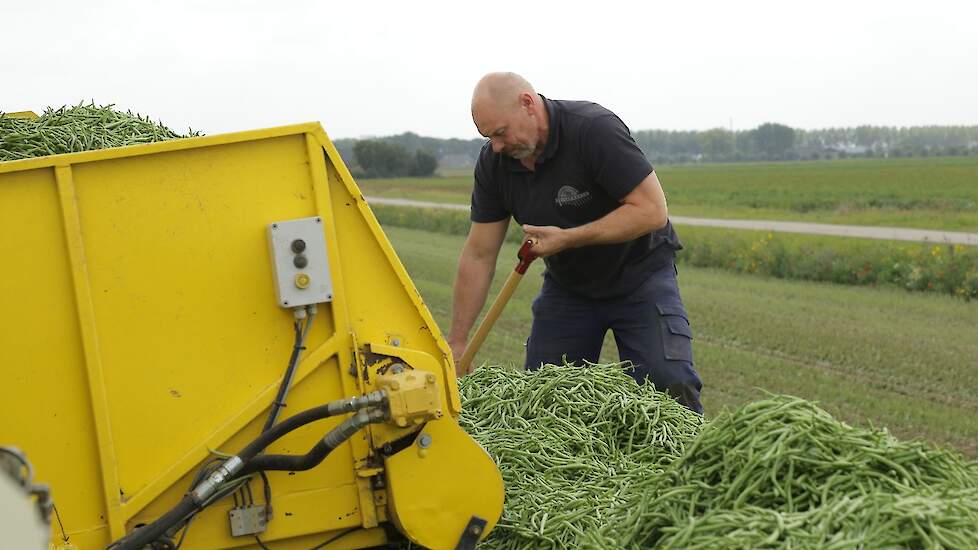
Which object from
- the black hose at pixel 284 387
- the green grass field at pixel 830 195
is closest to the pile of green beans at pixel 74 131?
the black hose at pixel 284 387

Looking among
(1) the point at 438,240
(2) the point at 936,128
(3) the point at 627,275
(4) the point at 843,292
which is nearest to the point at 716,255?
(4) the point at 843,292

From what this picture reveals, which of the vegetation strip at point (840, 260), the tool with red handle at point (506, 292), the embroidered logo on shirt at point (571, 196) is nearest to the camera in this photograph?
the tool with red handle at point (506, 292)

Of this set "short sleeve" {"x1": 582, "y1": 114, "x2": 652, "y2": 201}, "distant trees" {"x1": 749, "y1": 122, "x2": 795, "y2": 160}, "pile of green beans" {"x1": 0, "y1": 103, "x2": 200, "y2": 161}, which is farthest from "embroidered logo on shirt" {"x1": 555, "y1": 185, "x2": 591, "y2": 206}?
"distant trees" {"x1": 749, "y1": 122, "x2": 795, "y2": 160}

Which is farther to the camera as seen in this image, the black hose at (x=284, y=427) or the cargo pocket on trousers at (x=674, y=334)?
the cargo pocket on trousers at (x=674, y=334)

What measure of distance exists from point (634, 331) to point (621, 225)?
68 cm

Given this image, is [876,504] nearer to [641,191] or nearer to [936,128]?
[641,191]

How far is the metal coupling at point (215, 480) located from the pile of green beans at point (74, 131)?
136 cm

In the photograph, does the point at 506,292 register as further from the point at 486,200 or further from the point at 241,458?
the point at 241,458

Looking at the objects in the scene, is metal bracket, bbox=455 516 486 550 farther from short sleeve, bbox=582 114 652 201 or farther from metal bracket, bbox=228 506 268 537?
short sleeve, bbox=582 114 652 201

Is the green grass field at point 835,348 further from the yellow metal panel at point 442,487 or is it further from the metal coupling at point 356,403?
the metal coupling at point 356,403

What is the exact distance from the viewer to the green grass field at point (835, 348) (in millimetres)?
8219

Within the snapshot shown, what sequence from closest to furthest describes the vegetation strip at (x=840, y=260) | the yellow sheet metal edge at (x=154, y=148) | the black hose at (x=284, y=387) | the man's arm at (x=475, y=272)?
the yellow sheet metal edge at (x=154, y=148), the black hose at (x=284, y=387), the man's arm at (x=475, y=272), the vegetation strip at (x=840, y=260)

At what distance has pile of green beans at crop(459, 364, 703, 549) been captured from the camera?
12.6ft

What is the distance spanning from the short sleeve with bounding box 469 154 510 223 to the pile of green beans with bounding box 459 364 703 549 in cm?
103
